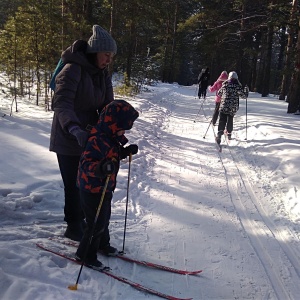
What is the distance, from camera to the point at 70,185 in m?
3.87

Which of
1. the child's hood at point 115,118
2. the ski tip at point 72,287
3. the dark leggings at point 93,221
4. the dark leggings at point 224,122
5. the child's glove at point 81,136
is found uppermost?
the child's hood at point 115,118

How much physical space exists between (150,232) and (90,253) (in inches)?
52.4

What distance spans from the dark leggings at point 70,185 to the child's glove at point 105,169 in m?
0.77

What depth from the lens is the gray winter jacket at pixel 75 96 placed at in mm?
3391

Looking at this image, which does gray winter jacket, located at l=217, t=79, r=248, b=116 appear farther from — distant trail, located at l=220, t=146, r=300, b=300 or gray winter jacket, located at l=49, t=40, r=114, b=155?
gray winter jacket, located at l=49, t=40, r=114, b=155

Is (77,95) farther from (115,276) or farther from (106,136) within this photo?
(115,276)

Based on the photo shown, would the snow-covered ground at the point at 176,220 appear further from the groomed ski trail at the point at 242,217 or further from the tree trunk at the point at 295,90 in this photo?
the tree trunk at the point at 295,90

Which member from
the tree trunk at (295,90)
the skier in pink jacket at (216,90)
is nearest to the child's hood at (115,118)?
the skier in pink jacket at (216,90)

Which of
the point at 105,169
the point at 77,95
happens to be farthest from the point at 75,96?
the point at 105,169

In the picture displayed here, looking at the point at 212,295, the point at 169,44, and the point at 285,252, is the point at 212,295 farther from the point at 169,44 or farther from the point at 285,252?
the point at 169,44

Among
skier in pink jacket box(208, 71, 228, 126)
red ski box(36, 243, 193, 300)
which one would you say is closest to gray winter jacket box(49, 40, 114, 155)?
red ski box(36, 243, 193, 300)

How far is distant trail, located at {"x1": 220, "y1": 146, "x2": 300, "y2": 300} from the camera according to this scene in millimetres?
3734

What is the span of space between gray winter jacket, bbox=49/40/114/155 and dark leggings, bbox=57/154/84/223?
0.12 metres

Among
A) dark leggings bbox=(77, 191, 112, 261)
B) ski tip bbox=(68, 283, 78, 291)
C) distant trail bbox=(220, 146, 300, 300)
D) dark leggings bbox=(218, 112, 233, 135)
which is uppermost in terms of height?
dark leggings bbox=(218, 112, 233, 135)
